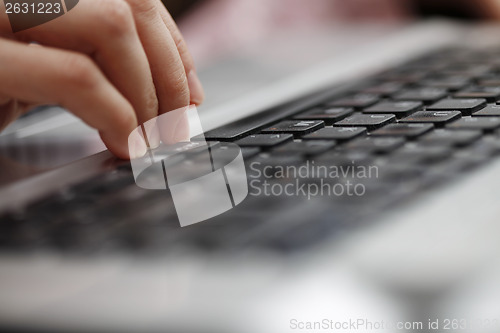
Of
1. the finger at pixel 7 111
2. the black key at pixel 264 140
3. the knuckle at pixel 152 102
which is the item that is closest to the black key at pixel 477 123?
the black key at pixel 264 140

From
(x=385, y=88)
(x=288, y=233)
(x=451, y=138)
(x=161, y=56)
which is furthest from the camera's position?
(x=385, y=88)

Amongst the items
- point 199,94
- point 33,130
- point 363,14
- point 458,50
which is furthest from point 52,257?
point 363,14

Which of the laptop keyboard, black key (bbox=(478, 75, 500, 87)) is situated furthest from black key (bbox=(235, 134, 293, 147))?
black key (bbox=(478, 75, 500, 87))

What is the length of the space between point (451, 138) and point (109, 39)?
23cm

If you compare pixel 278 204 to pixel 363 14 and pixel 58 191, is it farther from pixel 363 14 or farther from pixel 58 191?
pixel 363 14

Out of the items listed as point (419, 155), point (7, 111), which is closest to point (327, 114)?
point (419, 155)

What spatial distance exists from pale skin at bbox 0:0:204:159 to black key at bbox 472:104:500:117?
0.21 metres

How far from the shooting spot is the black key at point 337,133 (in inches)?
16.2

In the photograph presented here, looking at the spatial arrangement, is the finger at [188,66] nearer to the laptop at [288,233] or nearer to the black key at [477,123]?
the laptop at [288,233]

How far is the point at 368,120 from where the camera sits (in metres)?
0.45

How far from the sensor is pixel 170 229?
0.28 m

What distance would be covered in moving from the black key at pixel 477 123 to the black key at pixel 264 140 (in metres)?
0.11

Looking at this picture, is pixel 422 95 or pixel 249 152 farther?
pixel 422 95

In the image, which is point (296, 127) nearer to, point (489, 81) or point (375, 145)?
point (375, 145)
